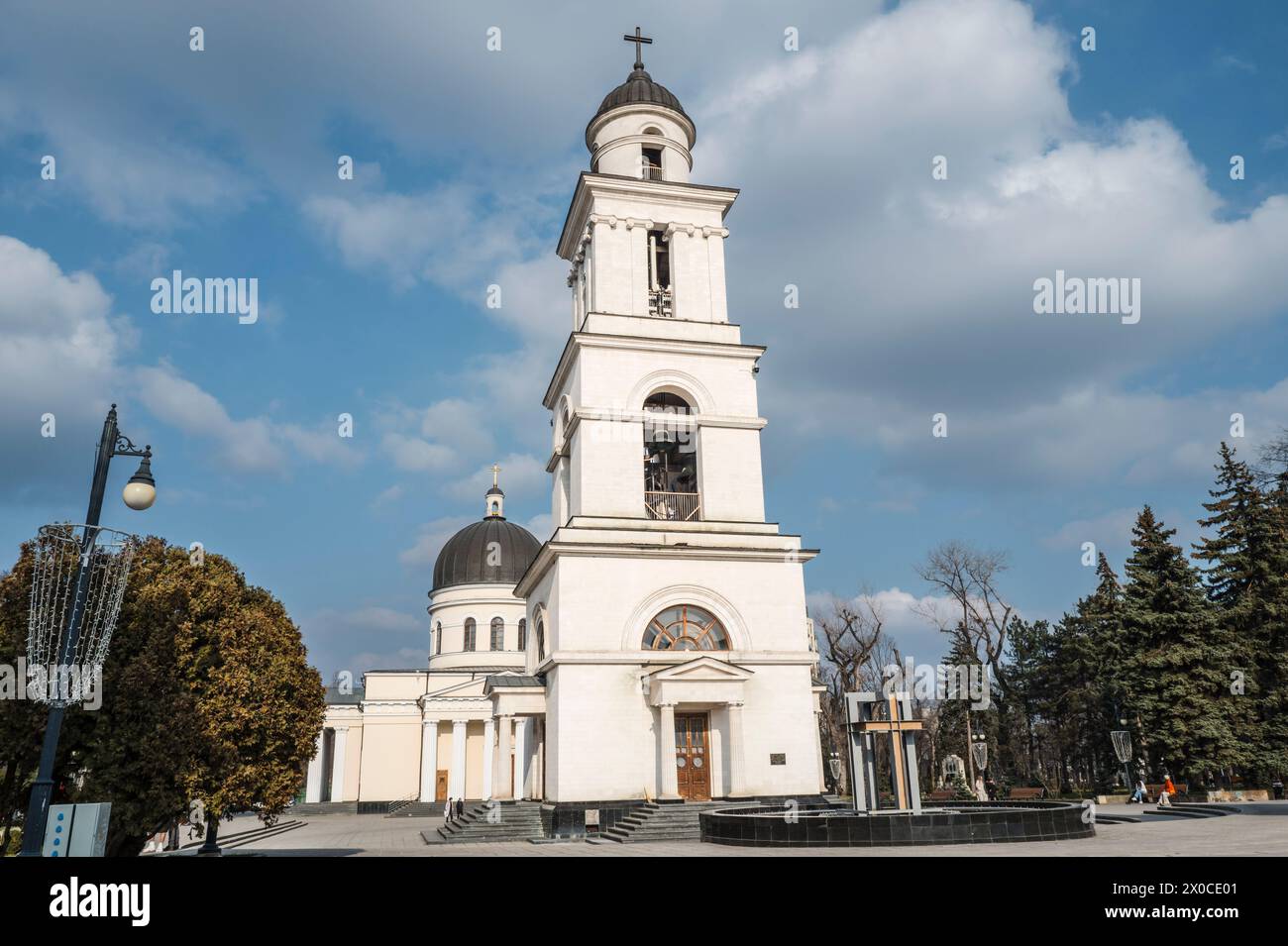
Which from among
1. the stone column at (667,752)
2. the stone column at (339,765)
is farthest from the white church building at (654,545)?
the stone column at (339,765)

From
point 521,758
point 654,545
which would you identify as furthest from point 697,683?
point 521,758

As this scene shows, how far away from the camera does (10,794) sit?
18641mm

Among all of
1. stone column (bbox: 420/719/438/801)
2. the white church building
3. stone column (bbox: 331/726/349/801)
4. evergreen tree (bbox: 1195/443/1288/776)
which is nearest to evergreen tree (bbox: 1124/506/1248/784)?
evergreen tree (bbox: 1195/443/1288/776)

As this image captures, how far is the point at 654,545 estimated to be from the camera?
85.1 feet

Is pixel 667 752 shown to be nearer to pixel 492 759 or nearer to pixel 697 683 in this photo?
pixel 697 683

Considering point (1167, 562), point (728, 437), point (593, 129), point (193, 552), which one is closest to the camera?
point (193, 552)

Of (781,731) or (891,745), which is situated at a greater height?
(781,731)

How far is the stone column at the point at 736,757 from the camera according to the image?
2441 centimetres

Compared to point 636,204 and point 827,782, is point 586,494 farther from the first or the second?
point 827,782

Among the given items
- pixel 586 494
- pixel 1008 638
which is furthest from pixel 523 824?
pixel 1008 638

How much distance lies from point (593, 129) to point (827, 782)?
4081cm

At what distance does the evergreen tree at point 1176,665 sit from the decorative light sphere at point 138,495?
35617 millimetres

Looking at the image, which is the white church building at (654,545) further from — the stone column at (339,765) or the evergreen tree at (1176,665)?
the stone column at (339,765)

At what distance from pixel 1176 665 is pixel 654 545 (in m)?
22.8
